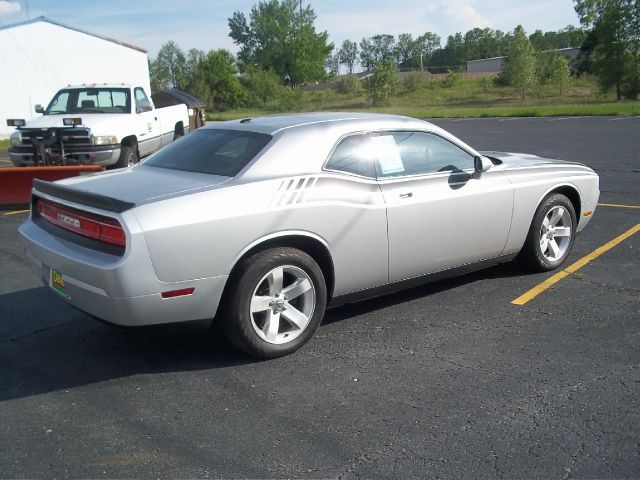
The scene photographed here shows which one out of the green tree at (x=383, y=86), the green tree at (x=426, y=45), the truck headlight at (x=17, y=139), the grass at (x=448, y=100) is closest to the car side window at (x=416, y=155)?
the truck headlight at (x=17, y=139)

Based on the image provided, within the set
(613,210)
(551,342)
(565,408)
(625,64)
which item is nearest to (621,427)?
(565,408)

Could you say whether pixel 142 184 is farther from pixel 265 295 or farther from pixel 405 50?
pixel 405 50

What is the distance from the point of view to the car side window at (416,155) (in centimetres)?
495

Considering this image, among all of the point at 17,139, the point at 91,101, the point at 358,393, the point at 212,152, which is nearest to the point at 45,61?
the point at 91,101

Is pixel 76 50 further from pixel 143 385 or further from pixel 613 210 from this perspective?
pixel 143 385

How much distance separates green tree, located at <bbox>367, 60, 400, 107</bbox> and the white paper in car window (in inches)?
2106

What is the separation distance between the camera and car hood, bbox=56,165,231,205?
4039 millimetres

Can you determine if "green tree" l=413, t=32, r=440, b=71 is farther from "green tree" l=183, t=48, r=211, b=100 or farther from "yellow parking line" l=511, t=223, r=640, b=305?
"yellow parking line" l=511, t=223, r=640, b=305

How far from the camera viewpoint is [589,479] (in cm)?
295

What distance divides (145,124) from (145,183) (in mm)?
9073

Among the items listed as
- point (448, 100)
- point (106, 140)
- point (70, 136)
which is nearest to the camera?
point (70, 136)

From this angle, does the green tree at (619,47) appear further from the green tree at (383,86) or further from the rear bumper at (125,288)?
the rear bumper at (125,288)

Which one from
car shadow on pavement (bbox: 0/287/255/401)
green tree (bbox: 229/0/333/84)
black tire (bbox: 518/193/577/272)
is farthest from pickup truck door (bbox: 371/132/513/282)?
green tree (bbox: 229/0/333/84)

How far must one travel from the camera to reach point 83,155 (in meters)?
11.4
